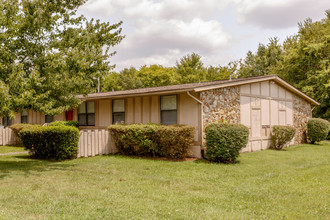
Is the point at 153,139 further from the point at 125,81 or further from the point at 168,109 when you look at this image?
the point at 125,81

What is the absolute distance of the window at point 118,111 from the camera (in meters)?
13.8

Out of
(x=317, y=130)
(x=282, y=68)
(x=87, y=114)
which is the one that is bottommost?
(x=317, y=130)

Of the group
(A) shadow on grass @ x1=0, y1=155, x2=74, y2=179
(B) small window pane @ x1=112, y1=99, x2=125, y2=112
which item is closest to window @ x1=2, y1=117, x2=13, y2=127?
(B) small window pane @ x1=112, y1=99, x2=125, y2=112

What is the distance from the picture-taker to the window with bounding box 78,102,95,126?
15.4 meters

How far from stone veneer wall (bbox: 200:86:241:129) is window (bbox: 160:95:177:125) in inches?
56.0

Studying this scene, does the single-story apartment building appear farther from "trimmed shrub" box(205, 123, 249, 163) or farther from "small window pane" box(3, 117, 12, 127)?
"small window pane" box(3, 117, 12, 127)

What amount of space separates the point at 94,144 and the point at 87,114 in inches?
178

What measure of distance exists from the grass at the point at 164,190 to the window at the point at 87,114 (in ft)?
19.8

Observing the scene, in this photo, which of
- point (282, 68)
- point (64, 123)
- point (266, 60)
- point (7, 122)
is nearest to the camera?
point (64, 123)

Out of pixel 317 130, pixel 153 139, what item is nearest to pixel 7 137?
pixel 153 139

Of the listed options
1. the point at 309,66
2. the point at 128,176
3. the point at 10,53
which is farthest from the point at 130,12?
the point at 309,66

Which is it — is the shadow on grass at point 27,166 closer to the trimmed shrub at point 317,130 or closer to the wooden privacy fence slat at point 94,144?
the wooden privacy fence slat at point 94,144

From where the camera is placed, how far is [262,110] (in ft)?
45.8

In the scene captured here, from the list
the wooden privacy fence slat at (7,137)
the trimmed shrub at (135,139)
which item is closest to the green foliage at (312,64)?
the trimmed shrub at (135,139)
